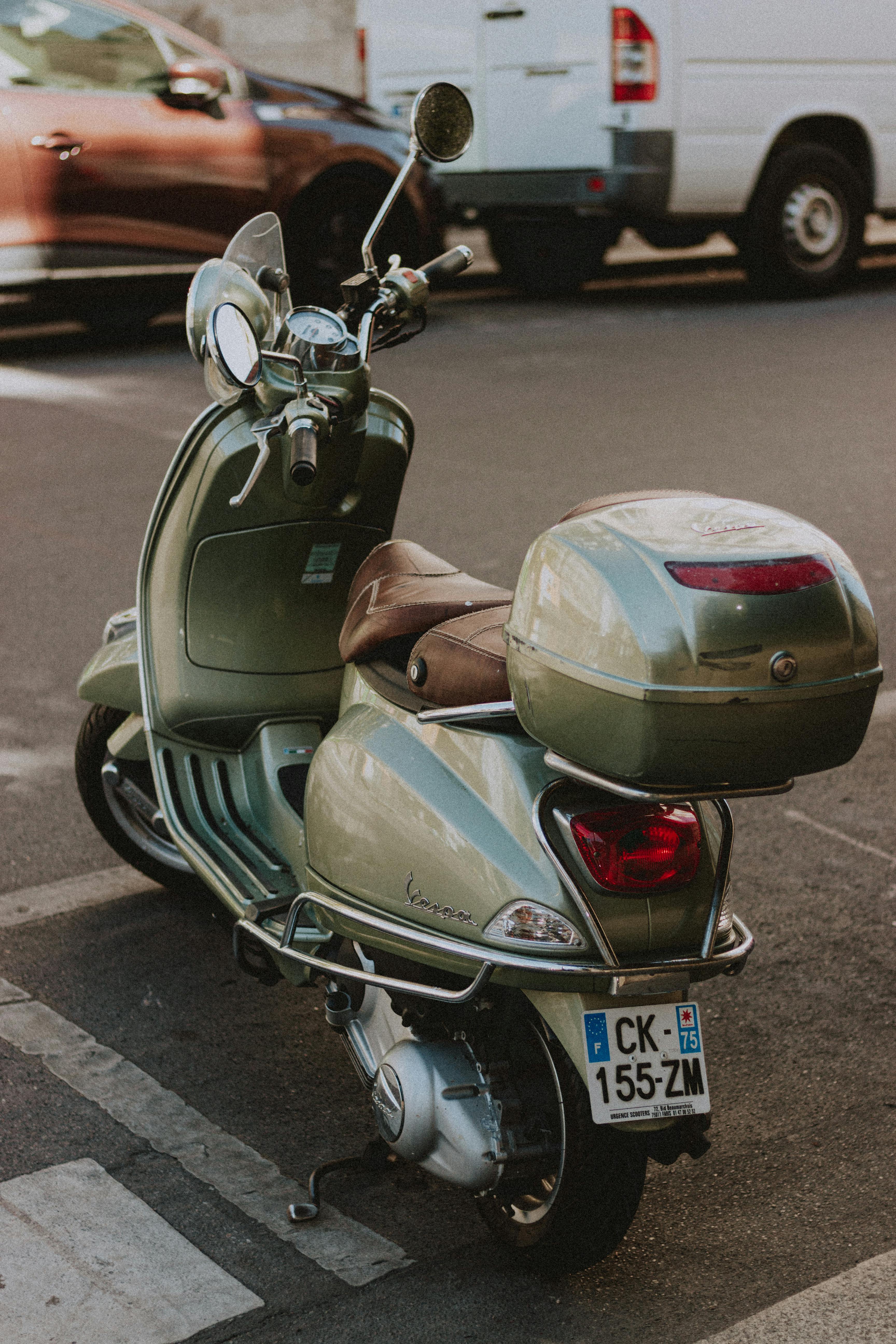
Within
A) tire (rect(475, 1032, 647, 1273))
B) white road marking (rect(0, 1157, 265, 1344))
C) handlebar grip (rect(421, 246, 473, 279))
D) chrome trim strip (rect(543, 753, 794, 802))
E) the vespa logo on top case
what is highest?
handlebar grip (rect(421, 246, 473, 279))

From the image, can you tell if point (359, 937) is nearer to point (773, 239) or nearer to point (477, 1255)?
point (477, 1255)

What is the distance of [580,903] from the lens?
2330 millimetres

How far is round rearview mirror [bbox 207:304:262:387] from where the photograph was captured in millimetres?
2762

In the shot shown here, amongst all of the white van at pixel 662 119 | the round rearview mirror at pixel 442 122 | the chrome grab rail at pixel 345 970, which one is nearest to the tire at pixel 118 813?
the chrome grab rail at pixel 345 970

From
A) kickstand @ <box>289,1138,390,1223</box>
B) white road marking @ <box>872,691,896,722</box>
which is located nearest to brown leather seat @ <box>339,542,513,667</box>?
kickstand @ <box>289,1138,390,1223</box>

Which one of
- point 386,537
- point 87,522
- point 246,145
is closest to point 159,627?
point 386,537

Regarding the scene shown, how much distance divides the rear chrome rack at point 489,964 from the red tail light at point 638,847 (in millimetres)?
81

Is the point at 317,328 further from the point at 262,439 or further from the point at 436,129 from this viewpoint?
the point at 436,129

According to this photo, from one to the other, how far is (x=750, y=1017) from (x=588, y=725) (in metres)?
1.35

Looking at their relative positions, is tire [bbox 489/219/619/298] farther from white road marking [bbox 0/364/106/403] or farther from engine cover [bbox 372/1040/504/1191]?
engine cover [bbox 372/1040/504/1191]

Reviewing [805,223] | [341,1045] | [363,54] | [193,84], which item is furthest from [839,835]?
[363,54]

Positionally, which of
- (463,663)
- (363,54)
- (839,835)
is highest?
(363,54)

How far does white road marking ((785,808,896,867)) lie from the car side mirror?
624 centimetres

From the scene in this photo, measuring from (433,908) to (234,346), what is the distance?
101 cm
